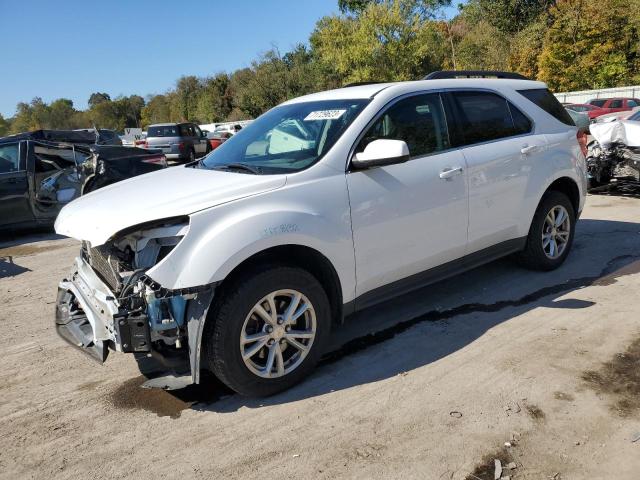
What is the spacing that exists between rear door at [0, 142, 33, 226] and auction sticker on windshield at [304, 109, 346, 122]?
686 centimetres

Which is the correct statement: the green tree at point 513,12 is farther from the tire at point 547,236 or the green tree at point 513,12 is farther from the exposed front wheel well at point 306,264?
the exposed front wheel well at point 306,264

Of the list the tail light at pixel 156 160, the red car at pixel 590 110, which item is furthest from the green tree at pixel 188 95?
the tail light at pixel 156 160

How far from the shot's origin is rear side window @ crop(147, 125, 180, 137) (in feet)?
71.5

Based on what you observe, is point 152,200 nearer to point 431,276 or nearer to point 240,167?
point 240,167

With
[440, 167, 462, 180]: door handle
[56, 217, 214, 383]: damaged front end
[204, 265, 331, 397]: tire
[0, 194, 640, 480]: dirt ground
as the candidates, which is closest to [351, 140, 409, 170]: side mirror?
[440, 167, 462, 180]: door handle

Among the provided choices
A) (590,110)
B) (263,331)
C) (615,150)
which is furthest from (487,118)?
(590,110)

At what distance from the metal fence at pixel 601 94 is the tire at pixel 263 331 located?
30.5m

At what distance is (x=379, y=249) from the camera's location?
3.68 metres

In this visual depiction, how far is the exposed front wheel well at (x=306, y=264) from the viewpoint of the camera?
3.17 m

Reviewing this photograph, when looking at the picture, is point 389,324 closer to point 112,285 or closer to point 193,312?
point 193,312

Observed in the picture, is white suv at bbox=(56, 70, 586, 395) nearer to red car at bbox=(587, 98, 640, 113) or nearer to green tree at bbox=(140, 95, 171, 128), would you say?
red car at bbox=(587, 98, 640, 113)

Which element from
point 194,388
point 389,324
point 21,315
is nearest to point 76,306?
point 194,388

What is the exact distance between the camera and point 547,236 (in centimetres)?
523

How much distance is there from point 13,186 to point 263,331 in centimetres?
745
